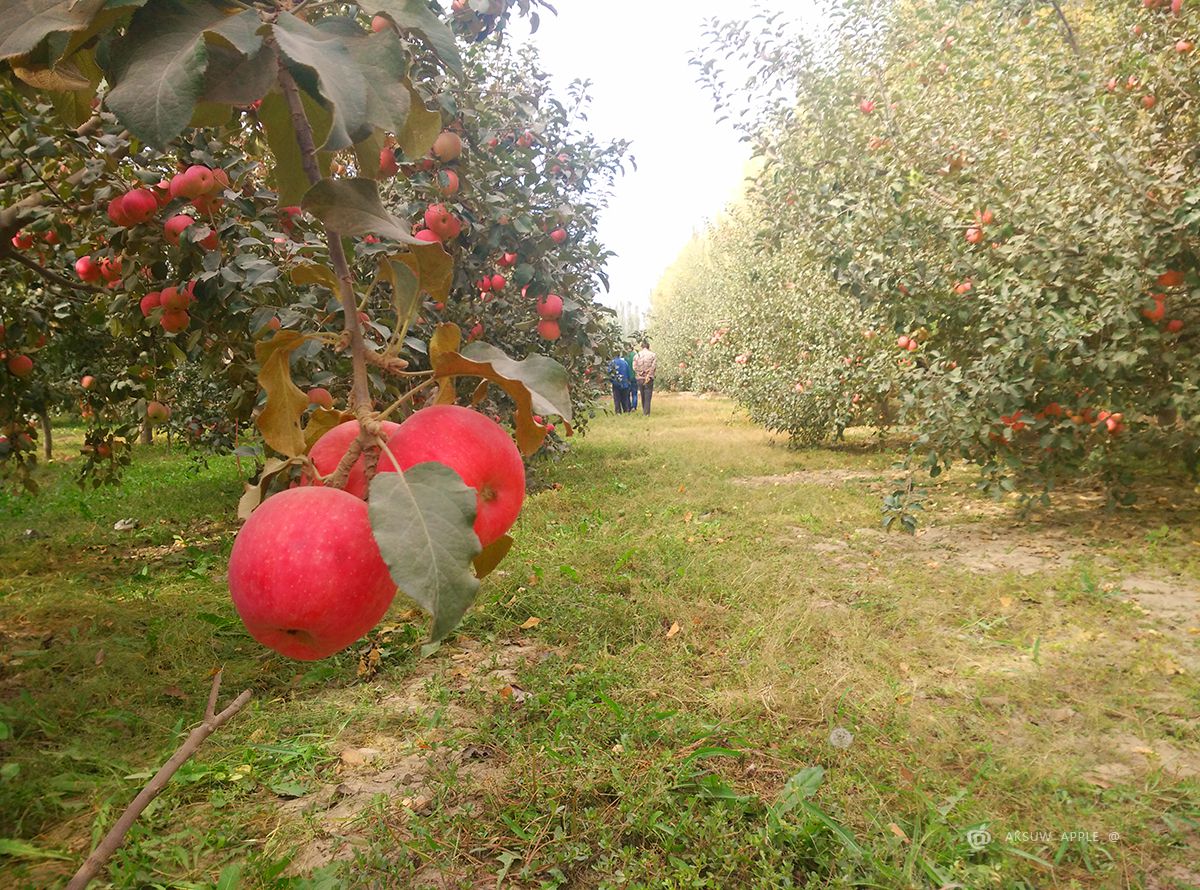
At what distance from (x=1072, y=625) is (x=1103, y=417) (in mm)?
1477

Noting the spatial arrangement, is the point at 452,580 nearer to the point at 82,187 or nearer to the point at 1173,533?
the point at 82,187

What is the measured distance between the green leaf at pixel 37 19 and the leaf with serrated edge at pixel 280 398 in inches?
7.7

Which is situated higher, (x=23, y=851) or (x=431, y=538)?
(x=431, y=538)

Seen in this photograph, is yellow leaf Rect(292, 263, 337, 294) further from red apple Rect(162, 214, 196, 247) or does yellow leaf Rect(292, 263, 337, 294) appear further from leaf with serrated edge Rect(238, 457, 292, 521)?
red apple Rect(162, 214, 196, 247)

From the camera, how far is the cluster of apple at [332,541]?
0.41 m

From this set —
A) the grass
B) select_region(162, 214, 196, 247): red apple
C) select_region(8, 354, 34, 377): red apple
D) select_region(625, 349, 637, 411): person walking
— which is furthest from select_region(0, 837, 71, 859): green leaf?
select_region(625, 349, 637, 411): person walking

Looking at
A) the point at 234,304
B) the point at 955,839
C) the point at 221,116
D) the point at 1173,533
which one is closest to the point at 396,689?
the point at 234,304

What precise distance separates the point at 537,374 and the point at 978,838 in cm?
189

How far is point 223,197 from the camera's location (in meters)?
1.88

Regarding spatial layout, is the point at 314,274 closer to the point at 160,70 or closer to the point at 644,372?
the point at 160,70

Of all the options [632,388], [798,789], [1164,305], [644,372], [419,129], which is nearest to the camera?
[419,129]

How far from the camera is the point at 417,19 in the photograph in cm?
49

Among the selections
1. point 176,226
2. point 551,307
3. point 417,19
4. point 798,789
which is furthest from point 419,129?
point 551,307

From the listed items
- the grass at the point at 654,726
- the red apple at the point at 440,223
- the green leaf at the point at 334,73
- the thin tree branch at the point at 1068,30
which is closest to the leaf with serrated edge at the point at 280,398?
the green leaf at the point at 334,73
